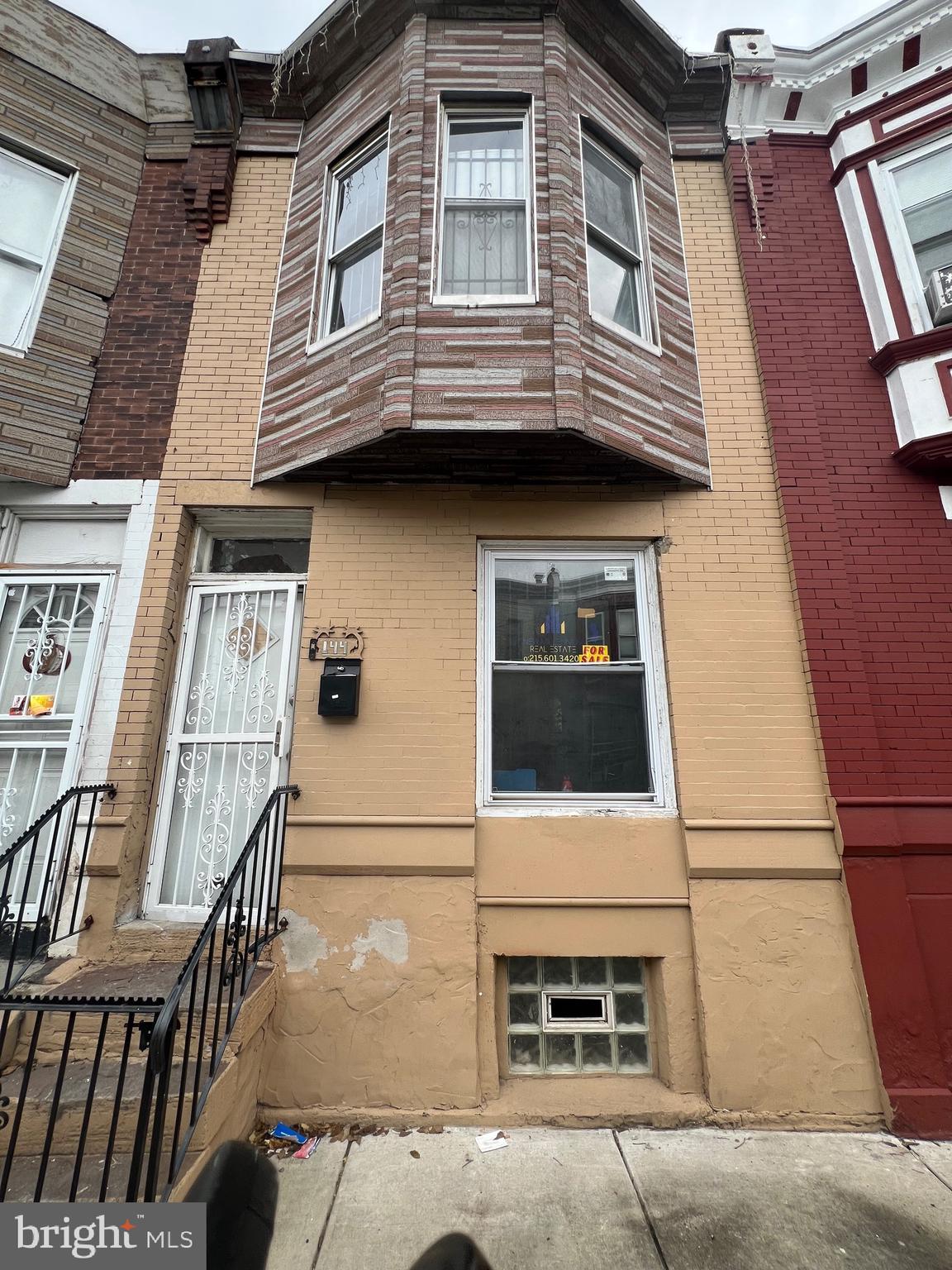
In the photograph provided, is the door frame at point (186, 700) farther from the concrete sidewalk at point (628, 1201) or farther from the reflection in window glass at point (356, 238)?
the reflection in window glass at point (356, 238)

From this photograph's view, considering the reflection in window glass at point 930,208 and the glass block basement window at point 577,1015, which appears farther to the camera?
the reflection in window glass at point 930,208

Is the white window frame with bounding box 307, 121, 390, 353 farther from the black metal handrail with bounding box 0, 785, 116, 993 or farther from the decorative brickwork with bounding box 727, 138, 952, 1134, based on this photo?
the black metal handrail with bounding box 0, 785, 116, 993

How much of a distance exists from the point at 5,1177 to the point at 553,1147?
2.38 meters

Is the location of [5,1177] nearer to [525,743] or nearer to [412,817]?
[412,817]

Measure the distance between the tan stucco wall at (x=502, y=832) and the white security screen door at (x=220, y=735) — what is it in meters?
0.18

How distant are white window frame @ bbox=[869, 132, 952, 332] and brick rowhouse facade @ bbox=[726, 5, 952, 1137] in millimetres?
22

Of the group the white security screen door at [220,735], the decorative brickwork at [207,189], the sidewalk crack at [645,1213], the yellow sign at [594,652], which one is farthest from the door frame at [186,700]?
the decorative brickwork at [207,189]

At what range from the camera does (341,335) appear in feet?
15.1

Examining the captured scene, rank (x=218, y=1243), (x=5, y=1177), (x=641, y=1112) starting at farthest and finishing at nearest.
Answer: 1. (x=641, y=1112)
2. (x=5, y=1177)
3. (x=218, y=1243)

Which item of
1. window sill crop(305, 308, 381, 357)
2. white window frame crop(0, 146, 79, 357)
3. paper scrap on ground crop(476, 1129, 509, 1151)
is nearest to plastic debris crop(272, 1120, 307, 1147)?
paper scrap on ground crop(476, 1129, 509, 1151)

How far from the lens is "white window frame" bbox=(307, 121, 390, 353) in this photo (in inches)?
182

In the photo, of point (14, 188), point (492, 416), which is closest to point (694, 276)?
point (492, 416)

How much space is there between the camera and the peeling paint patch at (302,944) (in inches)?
144

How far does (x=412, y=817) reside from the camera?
152 inches
